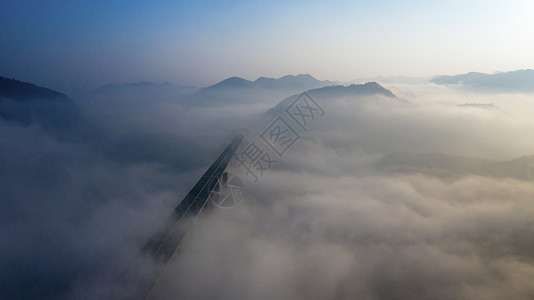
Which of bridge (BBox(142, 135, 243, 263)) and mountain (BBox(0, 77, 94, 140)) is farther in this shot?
mountain (BBox(0, 77, 94, 140))

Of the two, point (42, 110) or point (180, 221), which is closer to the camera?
point (180, 221)

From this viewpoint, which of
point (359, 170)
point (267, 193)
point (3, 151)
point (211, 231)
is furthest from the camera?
point (359, 170)

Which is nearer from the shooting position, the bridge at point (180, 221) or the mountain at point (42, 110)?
the bridge at point (180, 221)

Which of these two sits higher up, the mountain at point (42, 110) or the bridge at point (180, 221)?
the mountain at point (42, 110)

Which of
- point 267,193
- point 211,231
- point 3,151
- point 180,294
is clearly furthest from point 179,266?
point 3,151

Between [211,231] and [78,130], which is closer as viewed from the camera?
[211,231]

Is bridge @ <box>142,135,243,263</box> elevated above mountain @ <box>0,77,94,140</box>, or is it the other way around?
mountain @ <box>0,77,94,140</box>

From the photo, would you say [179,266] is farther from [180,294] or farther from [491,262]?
[491,262]

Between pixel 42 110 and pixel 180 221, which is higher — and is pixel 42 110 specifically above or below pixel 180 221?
above
